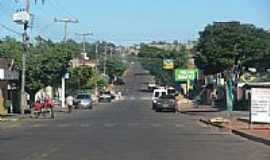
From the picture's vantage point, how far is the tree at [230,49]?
86.1m

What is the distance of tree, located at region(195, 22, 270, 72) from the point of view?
8612cm

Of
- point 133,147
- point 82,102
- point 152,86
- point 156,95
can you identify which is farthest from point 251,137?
point 152,86

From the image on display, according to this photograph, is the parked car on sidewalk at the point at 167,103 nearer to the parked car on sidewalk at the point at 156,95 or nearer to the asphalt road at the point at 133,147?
the parked car on sidewalk at the point at 156,95

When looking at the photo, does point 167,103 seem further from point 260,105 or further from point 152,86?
point 152,86

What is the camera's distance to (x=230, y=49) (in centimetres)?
8662

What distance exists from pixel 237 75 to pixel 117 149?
63.6 metres

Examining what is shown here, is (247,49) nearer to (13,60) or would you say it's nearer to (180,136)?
(13,60)

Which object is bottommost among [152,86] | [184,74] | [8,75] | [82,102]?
[82,102]

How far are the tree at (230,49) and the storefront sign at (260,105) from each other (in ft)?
168

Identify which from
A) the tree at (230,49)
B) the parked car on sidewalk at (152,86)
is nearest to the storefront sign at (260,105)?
the tree at (230,49)

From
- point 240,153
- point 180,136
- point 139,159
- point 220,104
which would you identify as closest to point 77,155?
point 139,159

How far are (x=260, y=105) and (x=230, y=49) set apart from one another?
53005 millimetres

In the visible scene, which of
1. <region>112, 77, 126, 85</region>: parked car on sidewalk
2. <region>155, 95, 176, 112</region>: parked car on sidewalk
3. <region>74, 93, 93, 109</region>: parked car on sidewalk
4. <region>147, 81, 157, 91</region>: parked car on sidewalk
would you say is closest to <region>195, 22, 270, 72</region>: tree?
<region>74, 93, 93, 109</region>: parked car on sidewalk

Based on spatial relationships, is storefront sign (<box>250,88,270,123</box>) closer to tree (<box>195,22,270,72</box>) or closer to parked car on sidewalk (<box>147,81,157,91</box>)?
tree (<box>195,22,270,72</box>)
